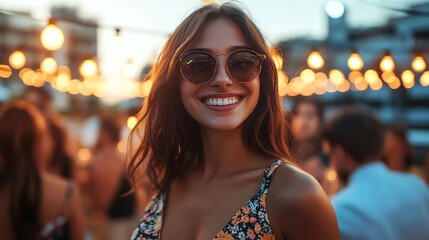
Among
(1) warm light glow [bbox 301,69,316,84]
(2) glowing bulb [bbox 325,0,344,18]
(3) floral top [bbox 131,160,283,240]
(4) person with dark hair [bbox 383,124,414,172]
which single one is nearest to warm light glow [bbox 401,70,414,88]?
(4) person with dark hair [bbox 383,124,414,172]

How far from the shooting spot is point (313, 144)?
542 centimetres

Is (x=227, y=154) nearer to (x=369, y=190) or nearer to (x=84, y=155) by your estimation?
(x=369, y=190)

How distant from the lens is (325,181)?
195 inches

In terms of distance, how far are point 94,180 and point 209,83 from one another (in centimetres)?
466

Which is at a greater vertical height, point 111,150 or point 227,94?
point 227,94

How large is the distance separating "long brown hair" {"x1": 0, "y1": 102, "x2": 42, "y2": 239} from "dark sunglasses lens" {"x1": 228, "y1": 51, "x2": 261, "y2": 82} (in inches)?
74.4

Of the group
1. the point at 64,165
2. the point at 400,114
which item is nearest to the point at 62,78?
the point at 64,165

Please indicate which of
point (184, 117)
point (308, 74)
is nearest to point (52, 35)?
point (184, 117)

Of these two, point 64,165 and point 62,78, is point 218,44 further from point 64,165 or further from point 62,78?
point 62,78

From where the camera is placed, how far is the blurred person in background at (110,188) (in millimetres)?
6156

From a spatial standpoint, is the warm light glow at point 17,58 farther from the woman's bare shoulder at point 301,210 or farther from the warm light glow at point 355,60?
the woman's bare shoulder at point 301,210

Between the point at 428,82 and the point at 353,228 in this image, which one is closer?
the point at 353,228

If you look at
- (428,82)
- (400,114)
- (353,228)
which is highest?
(428,82)

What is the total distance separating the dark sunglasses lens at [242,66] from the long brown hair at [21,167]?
1889 millimetres
